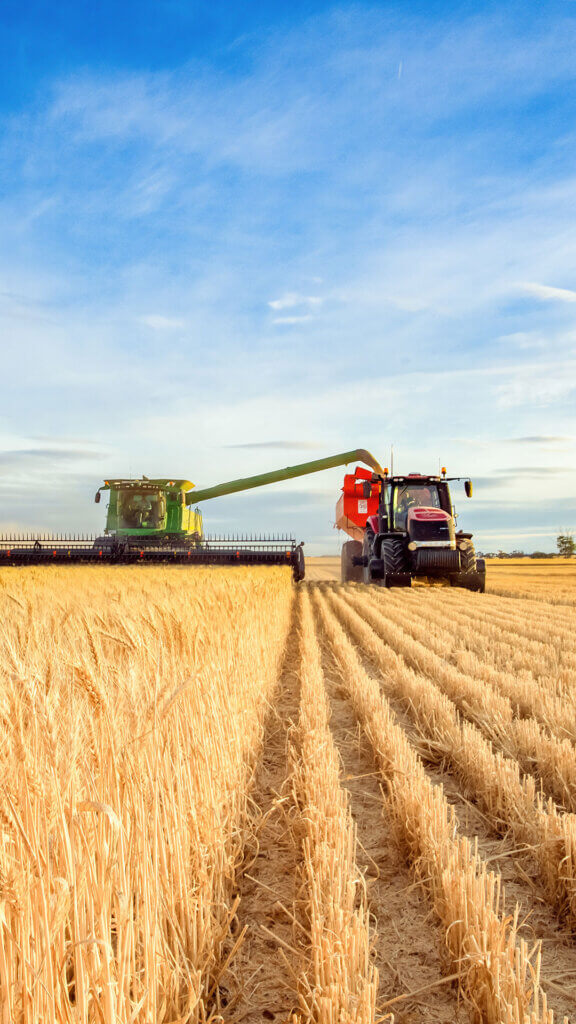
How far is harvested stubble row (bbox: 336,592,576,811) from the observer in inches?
152

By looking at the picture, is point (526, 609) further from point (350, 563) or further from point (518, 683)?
point (350, 563)

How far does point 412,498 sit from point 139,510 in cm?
816

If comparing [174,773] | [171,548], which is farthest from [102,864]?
[171,548]

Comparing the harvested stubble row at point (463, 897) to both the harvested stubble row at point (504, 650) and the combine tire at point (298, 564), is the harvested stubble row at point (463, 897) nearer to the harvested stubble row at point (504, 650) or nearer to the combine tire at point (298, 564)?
the harvested stubble row at point (504, 650)

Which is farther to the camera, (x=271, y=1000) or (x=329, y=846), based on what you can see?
(x=329, y=846)

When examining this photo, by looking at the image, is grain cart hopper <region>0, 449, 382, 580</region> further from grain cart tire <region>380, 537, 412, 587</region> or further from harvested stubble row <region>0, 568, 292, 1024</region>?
harvested stubble row <region>0, 568, 292, 1024</region>

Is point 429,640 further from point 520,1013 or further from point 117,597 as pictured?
point 520,1013

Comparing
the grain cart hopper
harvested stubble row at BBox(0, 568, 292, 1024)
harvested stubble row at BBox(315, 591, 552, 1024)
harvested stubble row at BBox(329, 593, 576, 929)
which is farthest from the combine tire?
harvested stubble row at BBox(0, 568, 292, 1024)

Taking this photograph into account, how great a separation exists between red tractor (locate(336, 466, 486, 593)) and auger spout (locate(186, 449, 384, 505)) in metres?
7.30

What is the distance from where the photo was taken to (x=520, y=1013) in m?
1.94

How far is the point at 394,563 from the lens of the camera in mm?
17203

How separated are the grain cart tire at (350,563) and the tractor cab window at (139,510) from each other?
6.43 metres

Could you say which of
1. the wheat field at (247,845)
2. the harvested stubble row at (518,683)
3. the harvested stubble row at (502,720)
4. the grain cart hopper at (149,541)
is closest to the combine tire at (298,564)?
→ the grain cart hopper at (149,541)

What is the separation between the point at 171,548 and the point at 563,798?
17.3m
